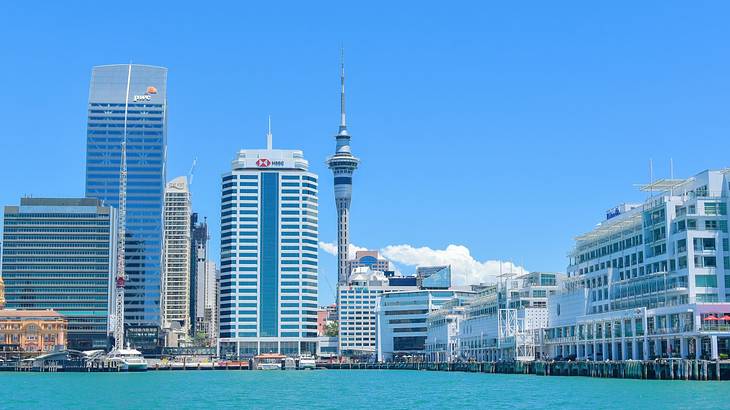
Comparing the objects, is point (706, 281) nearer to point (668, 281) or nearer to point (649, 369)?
point (668, 281)

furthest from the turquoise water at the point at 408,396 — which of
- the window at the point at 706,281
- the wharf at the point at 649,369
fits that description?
the window at the point at 706,281

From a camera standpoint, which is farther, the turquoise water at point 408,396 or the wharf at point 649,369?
the wharf at point 649,369

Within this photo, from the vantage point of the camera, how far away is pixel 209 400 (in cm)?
12188

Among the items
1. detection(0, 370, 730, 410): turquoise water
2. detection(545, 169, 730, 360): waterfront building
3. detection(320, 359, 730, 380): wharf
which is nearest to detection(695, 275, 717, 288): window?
detection(545, 169, 730, 360): waterfront building

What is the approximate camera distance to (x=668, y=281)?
529 ft

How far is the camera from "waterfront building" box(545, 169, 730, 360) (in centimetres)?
14375

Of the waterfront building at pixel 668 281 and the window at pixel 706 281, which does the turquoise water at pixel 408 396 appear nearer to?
the waterfront building at pixel 668 281

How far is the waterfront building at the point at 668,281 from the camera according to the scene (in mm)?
143750

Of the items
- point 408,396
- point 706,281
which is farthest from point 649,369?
point 408,396

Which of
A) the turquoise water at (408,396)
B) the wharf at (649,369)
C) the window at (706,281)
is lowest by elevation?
the turquoise water at (408,396)

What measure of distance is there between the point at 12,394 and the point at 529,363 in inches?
3647

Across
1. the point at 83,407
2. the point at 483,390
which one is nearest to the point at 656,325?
the point at 483,390

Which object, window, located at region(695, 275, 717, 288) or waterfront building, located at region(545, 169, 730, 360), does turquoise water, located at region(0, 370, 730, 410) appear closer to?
waterfront building, located at region(545, 169, 730, 360)

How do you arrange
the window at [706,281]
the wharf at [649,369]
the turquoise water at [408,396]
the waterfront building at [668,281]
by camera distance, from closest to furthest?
the turquoise water at [408,396] → the wharf at [649,369] → the waterfront building at [668,281] → the window at [706,281]
